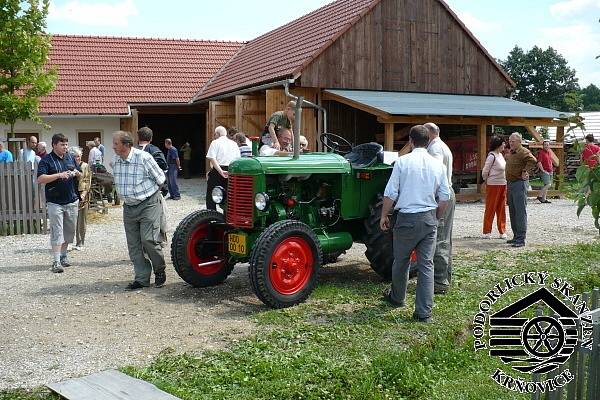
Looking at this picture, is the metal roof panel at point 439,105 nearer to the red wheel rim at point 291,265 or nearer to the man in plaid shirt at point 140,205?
the man in plaid shirt at point 140,205

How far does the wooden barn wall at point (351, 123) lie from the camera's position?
66.8 feet

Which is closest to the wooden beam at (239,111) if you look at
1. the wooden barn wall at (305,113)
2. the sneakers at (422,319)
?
the wooden barn wall at (305,113)

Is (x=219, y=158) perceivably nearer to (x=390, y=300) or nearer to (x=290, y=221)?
(x=290, y=221)

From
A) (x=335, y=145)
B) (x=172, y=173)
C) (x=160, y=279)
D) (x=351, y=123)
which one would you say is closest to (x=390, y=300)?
(x=335, y=145)

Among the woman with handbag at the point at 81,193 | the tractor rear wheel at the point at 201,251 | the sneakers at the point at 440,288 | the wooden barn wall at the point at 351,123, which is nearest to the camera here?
the sneakers at the point at 440,288

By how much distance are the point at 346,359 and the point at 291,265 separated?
1.70 meters

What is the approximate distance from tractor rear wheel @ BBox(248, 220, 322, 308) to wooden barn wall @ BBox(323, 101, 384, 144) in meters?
13.7

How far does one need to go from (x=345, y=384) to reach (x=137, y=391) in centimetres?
134

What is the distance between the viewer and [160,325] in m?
6.05

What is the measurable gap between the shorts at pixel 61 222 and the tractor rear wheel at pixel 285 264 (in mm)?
3409

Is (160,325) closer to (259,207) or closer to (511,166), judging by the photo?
(259,207)

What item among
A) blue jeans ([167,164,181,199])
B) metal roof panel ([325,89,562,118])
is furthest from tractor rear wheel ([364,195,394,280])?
blue jeans ([167,164,181,199])

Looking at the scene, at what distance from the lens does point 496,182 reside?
35.6ft

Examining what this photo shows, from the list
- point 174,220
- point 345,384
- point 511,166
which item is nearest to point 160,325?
point 345,384
